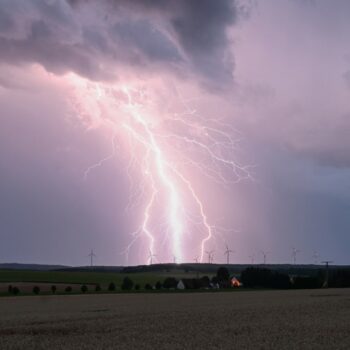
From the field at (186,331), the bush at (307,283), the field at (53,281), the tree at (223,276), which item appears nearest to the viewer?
the field at (186,331)

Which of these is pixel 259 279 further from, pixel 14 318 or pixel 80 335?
pixel 80 335

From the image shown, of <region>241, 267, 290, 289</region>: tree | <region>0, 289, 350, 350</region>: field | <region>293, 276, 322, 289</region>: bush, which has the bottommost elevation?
<region>0, 289, 350, 350</region>: field

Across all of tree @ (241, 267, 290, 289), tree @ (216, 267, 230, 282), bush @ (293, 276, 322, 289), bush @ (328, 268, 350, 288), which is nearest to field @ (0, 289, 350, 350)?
bush @ (293, 276, 322, 289)

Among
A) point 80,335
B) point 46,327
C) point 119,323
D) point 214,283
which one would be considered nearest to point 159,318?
point 119,323

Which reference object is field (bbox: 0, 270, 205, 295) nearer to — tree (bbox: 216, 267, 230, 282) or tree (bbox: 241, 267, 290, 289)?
tree (bbox: 216, 267, 230, 282)

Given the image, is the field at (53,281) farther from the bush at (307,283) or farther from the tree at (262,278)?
the bush at (307,283)

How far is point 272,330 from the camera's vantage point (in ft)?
96.4

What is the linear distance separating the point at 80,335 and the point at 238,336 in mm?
7033

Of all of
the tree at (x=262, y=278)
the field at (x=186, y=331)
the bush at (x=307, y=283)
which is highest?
the tree at (x=262, y=278)

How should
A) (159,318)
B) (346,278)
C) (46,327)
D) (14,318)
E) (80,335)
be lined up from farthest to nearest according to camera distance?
(346,278) < (14,318) < (159,318) < (46,327) < (80,335)

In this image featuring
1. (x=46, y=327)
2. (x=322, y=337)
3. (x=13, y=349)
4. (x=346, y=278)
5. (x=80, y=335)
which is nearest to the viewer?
(x=13, y=349)

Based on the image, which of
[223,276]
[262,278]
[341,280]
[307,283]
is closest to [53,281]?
[223,276]

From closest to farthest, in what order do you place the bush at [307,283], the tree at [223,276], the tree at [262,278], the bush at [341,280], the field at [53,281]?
the field at [53,281] < the bush at [307,283] < the tree at [262,278] < the bush at [341,280] < the tree at [223,276]

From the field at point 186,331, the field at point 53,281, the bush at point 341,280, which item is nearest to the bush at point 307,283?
the bush at point 341,280
